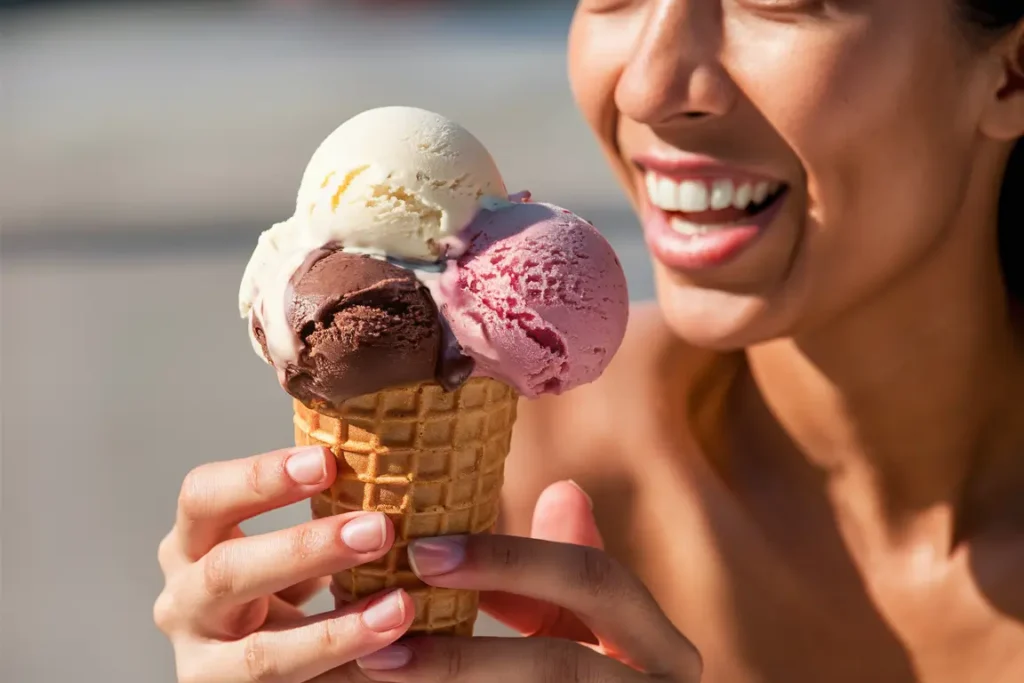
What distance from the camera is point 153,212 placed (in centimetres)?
526

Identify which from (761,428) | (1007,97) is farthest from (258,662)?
(1007,97)

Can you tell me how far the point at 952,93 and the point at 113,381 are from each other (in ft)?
10.3

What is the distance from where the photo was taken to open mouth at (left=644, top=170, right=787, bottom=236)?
1.35 meters

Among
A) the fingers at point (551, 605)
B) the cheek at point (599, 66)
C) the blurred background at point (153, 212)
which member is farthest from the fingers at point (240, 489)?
the blurred background at point (153, 212)

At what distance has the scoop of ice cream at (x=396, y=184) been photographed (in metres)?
1.08

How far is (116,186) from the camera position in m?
5.65

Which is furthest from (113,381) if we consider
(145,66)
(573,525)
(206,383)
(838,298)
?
(145,66)

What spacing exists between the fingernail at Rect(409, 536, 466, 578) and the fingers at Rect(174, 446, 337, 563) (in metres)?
0.12

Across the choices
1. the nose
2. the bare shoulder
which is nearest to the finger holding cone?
the nose

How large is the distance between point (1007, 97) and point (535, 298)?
0.74m

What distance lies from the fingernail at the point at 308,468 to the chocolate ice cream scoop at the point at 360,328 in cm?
6

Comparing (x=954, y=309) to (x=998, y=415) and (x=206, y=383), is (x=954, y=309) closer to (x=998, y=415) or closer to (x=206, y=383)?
(x=998, y=415)

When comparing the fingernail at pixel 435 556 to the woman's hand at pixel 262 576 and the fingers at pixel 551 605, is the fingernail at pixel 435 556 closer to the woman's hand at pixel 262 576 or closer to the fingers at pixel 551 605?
the woman's hand at pixel 262 576

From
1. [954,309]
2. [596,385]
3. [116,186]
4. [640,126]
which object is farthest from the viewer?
[116,186]
